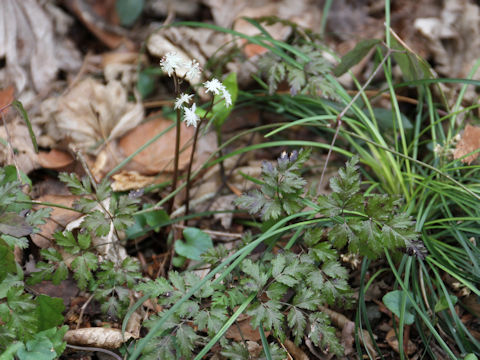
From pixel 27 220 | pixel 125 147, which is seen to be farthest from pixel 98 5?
pixel 27 220

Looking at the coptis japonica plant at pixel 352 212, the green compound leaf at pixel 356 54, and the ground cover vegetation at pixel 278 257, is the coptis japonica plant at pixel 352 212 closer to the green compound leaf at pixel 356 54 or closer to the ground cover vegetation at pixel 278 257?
the ground cover vegetation at pixel 278 257

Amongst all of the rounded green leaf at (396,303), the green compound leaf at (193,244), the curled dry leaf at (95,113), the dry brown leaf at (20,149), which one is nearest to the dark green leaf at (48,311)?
the green compound leaf at (193,244)

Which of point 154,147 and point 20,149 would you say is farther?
point 154,147

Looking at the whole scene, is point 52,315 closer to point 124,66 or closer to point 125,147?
point 125,147

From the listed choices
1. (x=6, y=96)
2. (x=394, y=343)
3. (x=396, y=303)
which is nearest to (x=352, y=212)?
(x=396, y=303)

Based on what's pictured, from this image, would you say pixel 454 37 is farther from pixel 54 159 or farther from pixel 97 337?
pixel 97 337

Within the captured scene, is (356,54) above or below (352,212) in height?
above

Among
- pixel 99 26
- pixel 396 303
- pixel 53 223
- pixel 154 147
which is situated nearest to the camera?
pixel 396 303
